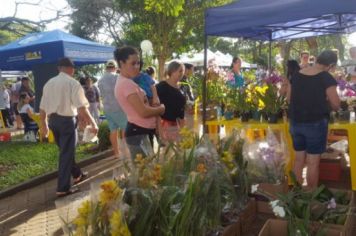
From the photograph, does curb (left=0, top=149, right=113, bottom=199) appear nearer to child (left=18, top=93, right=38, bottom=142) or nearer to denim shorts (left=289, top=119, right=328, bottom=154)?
child (left=18, top=93, right=38, bottom=142)

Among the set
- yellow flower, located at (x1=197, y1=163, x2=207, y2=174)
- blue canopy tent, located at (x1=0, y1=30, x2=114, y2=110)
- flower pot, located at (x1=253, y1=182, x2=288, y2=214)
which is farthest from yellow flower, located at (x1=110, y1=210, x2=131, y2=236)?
blue canopy tent, located at (x1=0, y1=30, x2=114, y2=110)

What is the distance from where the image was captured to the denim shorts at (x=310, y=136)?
11.8ft

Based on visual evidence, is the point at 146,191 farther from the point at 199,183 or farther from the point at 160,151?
the point at 160,151

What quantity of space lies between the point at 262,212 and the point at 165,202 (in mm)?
723

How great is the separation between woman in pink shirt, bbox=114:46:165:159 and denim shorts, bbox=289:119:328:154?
132 centimetres

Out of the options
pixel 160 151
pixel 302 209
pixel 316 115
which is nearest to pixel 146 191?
pixel 160 151

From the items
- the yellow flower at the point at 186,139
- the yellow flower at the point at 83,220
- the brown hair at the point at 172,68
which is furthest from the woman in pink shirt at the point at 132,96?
the yellow flower at the point at 83,220

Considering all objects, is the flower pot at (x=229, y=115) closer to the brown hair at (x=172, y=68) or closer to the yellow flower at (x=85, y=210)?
the brown hair at (x=172, y=68)

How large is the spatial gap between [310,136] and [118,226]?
268 centimetres

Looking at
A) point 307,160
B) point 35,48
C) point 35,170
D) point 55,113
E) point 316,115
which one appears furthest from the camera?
point 35,48

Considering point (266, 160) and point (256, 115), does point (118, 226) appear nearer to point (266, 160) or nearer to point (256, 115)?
point (266, 160)

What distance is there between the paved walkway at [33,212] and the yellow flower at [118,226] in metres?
1.72

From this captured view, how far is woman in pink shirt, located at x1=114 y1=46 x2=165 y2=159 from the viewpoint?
9.94ft

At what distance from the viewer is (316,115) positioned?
3553 millimetres
